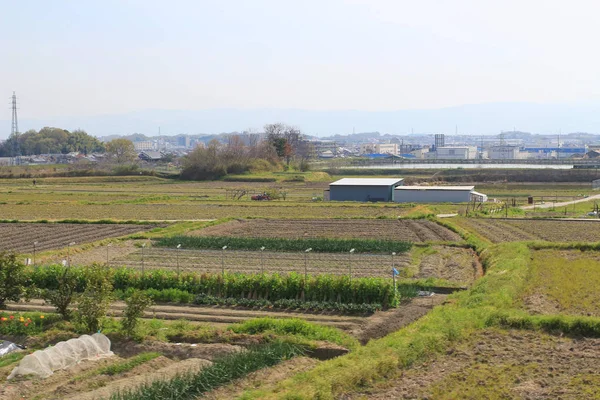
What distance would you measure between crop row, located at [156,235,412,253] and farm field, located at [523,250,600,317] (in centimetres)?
617

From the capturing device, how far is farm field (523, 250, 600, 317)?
1967 centimetres

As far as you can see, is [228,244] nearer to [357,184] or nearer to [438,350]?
[438,350]

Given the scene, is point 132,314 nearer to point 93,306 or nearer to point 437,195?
point 93,306

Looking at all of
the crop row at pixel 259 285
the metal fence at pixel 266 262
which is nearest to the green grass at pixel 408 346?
the crop row at pixel 259 285

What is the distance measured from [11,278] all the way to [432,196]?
4070cm

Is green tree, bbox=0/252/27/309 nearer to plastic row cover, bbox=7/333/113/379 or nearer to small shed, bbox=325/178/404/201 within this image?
plastic row cover, bbox=7/333/113/379

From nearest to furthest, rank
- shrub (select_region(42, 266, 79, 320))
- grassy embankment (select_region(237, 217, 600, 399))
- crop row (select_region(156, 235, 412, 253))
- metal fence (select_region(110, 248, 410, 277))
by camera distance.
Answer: grassy embankment (select_region(237, 217, 600, 399)) < shrub (select_region(42, 266, 79, 320)) < metal fence (select_region(110, 248, 410, 277)) < crop row (select_region(156, 235, 412, 253))

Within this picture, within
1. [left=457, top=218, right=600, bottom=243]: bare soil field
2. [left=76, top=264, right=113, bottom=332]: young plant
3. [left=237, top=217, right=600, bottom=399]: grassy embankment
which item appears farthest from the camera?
[left=457, top=218, right=600, bottom=243]: bare soil field

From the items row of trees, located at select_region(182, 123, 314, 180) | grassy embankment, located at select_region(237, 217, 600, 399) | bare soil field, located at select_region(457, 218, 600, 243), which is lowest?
bare soil field, located at select_region(457, 218, 600, 243)

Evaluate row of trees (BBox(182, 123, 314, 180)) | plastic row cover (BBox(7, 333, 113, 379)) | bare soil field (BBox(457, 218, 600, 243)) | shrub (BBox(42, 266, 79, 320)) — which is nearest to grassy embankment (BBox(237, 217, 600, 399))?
plastic row cover (BBox(7, 333, 113, 379))

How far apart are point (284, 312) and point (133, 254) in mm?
12226

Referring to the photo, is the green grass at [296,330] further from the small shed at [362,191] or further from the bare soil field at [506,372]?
the small shed at [362,191]

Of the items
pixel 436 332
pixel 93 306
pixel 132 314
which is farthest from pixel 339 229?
pixel 132 314

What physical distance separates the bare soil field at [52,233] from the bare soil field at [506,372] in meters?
22.0
